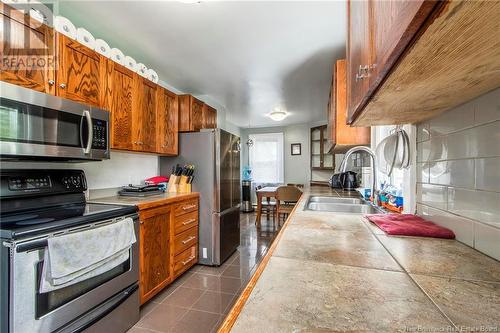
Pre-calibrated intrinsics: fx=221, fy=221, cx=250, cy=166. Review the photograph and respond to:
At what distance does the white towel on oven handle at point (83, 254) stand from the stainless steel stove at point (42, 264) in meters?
0.04

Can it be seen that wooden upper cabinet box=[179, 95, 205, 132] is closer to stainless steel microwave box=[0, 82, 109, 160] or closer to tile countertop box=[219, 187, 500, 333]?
stainless steel microwave box=[0, 82, 109, 160]

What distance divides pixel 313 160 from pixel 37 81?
18.5 feet

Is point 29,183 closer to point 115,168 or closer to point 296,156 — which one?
point 115,168

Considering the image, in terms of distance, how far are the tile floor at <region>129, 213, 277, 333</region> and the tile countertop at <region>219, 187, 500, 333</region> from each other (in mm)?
1306

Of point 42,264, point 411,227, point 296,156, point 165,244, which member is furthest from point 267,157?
point 42,264

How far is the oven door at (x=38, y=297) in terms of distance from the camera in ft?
3.26

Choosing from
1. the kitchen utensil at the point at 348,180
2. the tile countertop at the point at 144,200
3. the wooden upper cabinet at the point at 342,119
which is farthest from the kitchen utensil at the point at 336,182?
the tile countertop at the point at 144,200

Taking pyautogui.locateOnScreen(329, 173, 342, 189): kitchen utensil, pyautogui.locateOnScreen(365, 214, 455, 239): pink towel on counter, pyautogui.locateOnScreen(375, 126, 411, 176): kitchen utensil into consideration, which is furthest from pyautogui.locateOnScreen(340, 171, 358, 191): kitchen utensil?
pyautogui.locateOnScreen(365, 214, 455, 239): pink towel on counter

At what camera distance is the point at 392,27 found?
0.50 m

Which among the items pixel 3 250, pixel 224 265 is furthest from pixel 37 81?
pixel 224 265

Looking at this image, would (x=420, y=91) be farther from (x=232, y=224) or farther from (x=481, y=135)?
(x=232, y=224)

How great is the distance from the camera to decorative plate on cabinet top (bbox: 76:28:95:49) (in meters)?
1.66

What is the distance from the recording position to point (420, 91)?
0.73m

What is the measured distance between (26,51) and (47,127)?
46cm
